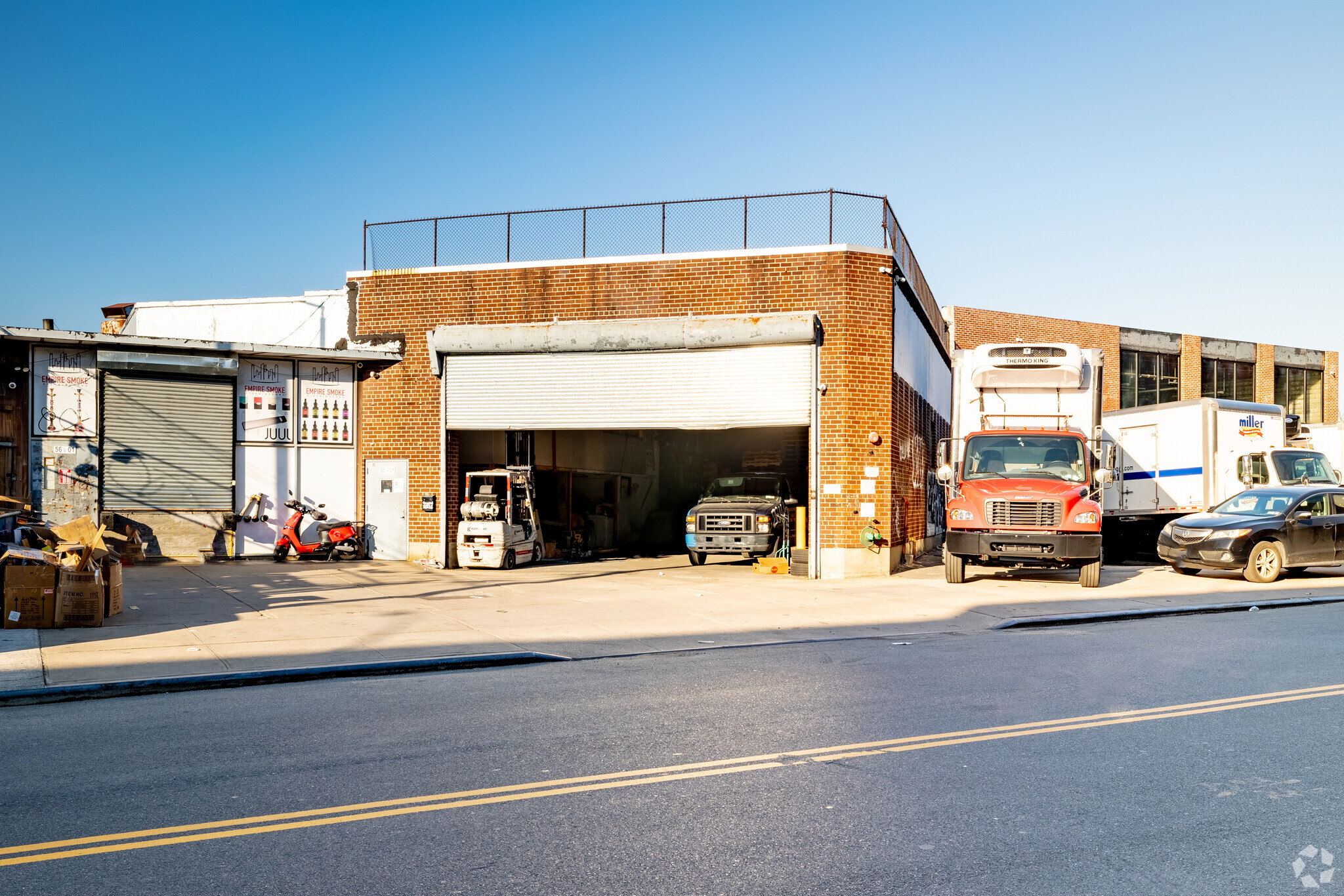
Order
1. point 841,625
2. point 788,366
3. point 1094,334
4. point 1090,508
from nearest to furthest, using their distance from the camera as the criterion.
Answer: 1. point 841,625
2. point 1090,508
3. point 788,366
4. point 1094,334

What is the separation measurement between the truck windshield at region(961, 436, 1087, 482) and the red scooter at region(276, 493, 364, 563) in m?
12.8

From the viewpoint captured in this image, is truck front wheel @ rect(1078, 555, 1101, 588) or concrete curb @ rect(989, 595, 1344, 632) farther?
truck front wheel @ rect(1078, 555, 1101, 588)

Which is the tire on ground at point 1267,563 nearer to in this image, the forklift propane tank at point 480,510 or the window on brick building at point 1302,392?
the forklift propane tank at point 480,510

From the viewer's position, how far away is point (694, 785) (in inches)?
222

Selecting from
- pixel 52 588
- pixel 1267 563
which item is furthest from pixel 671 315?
pixel 52 588

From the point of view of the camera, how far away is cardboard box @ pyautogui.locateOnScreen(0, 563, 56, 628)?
11297 millimetres

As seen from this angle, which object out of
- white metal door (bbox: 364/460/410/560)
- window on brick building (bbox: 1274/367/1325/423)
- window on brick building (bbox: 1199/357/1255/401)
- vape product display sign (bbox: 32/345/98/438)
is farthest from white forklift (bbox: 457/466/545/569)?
window on brick building (bbox: 1274/367/1325/423)

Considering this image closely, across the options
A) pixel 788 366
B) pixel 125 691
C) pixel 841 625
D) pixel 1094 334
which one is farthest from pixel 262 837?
pixel 1094 334

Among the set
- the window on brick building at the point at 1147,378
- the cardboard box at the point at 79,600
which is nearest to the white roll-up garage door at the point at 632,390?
the cardboard box at the point at 79,600

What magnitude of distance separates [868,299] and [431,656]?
12.7m

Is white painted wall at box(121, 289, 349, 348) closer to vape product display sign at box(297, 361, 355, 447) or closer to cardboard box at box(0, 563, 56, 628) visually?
vape product display sign at box(297, 361, 355, 447)

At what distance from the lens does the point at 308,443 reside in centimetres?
2234

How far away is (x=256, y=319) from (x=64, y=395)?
5.25 meters

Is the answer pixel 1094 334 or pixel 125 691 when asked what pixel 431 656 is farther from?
pixel 1094 334
